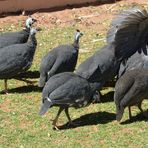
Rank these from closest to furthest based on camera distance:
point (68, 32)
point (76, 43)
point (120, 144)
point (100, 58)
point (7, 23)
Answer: point (120, 144) < point (100, 58) < point (76, 43) < point (68, 32) < point (7, 23)

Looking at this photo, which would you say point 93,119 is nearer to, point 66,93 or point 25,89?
point 66,93

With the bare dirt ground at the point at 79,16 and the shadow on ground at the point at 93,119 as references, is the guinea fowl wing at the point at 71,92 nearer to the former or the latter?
the shadow on ground at the point at 93,119

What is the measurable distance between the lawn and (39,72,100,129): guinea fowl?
0.28 m

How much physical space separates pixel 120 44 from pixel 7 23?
4.98m

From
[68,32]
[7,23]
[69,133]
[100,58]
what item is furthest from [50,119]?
[7,23]

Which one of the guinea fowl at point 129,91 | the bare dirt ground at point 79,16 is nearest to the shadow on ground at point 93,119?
the guinea fowl at point 129,91

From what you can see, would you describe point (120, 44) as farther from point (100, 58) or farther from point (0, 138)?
point (0, 138)

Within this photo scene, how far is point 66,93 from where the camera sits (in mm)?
7051

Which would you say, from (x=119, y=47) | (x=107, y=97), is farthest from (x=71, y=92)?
(x=119, y=47)

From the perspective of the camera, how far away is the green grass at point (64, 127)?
22.4 ft

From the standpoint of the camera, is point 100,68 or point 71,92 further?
point 100,68

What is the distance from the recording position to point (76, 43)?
8695mm

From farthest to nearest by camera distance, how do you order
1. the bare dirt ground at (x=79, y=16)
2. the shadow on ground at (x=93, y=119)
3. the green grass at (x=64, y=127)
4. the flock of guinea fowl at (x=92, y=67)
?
1. the bare dirt ground at (x=79, y=16)
2. the shadow on ground at (x=93, y=119)
3. the flock of guinea fowl at (x=92, y=67)
4. the green grass at (x=64, y=127)

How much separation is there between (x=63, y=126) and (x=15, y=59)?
1.77m
